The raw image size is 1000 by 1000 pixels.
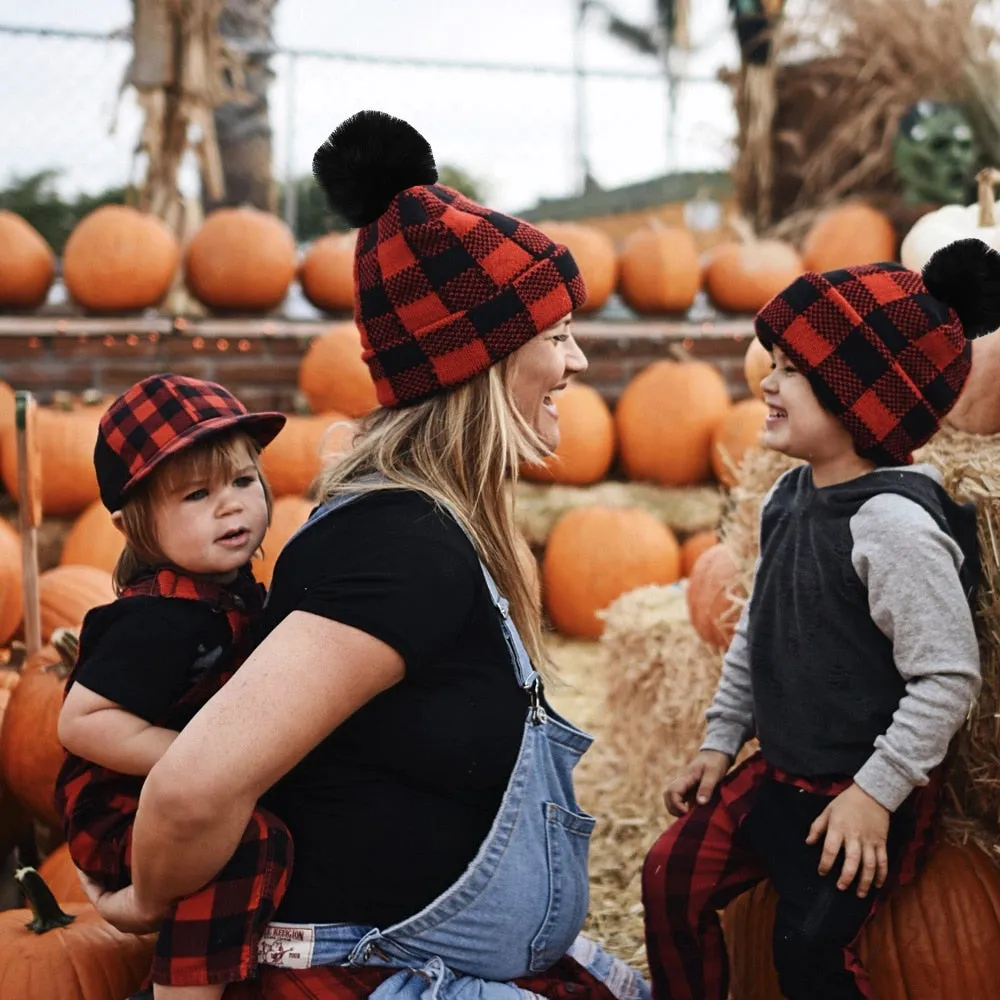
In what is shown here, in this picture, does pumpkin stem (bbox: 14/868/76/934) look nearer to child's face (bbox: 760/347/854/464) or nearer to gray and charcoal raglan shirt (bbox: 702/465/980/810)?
gray and charcoal raglan shirt (bbox: 702/465/980/810)

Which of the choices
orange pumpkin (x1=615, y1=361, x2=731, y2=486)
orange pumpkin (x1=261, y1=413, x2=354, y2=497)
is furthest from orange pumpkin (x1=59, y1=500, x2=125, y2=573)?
orange pumpkin (x1=615, y1=361, x2=731, y2=486)

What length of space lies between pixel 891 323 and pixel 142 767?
135cm

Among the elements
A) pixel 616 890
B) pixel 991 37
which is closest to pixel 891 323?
pixel 616 890

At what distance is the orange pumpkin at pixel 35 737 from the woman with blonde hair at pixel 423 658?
3.65ft

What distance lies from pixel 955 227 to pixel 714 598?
110cm

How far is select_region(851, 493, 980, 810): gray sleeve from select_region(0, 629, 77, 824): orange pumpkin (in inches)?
70.7

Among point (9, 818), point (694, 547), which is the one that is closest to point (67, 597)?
point (9, 818)

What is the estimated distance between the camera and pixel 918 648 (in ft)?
5.55

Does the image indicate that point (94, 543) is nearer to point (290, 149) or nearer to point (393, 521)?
point (393, 521)

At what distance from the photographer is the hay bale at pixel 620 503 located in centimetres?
552

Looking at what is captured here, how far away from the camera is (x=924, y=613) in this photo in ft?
5.55

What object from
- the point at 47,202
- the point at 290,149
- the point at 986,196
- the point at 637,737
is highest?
the point at 290,149

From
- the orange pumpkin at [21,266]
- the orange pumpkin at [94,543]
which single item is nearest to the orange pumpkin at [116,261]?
the orange pumpkin at [21,266]

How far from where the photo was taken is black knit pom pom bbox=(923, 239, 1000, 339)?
182cm
